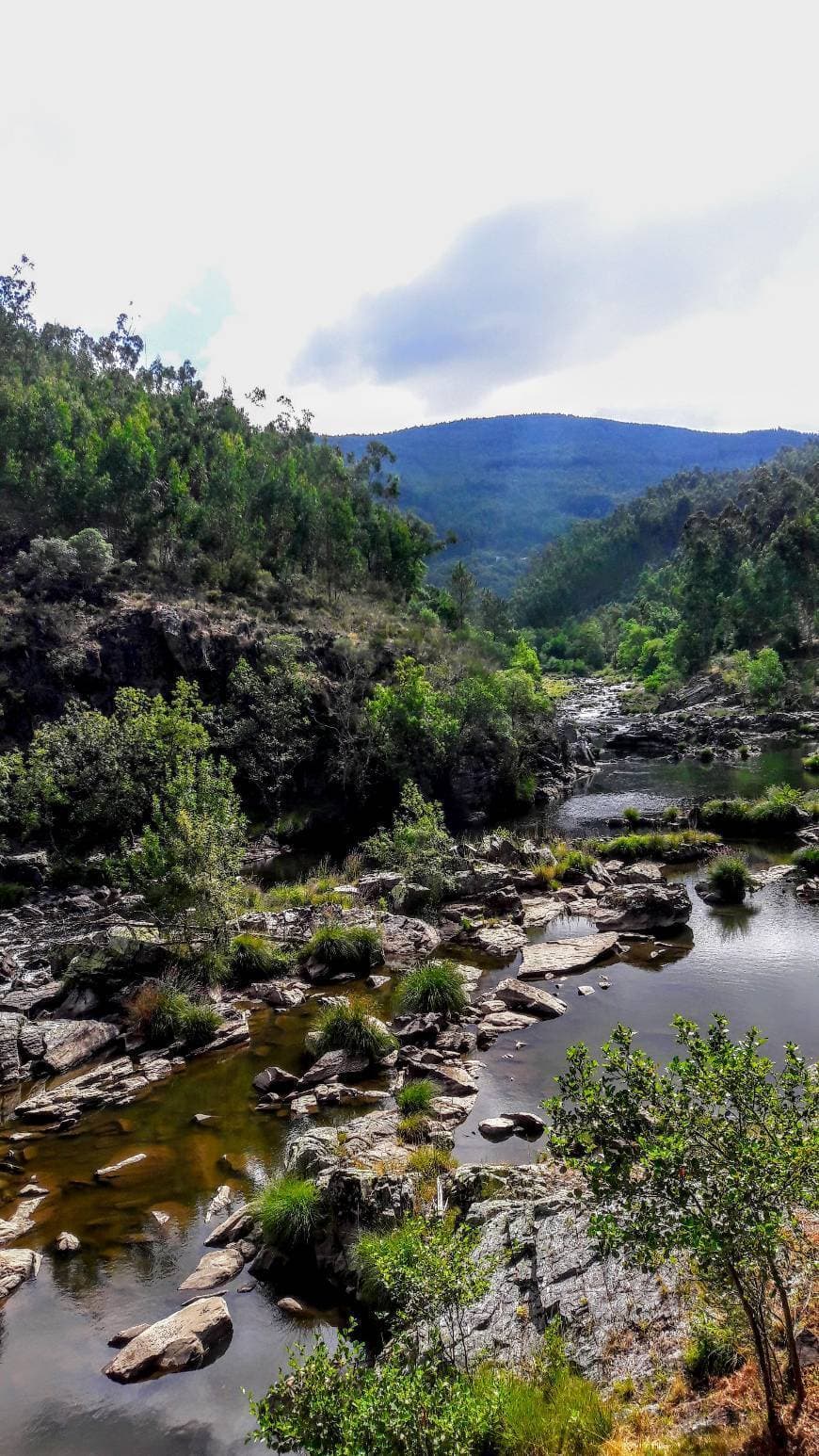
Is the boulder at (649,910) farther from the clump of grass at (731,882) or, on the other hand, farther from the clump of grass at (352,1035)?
the clump of grass at (352,1035)

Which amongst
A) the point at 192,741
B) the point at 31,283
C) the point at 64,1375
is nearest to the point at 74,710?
the point at 192,741

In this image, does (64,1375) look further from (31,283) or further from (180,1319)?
(31,283)

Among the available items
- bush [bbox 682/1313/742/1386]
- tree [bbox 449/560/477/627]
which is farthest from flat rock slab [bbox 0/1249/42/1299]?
tree [bbox 449/560/477/627]

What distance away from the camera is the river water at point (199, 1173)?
382 inches

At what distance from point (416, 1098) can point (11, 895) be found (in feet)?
87.5

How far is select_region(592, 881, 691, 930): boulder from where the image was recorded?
27047mm

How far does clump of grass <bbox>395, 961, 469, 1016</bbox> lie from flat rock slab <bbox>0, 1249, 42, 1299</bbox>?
1070 centimetres

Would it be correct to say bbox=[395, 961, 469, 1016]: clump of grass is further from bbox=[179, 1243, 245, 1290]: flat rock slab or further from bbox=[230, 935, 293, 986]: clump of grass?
bbox=[179, 1243, 245, 1290]: flat rock slab

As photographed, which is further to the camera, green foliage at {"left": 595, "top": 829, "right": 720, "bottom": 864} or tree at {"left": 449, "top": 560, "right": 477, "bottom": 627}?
tree at {"left": 449, "top": 560, "right": 477, "bottom": 627}

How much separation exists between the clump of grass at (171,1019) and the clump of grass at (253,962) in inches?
121

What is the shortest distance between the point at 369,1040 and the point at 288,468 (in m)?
74.8

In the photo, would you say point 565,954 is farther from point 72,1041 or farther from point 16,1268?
point 16,1268

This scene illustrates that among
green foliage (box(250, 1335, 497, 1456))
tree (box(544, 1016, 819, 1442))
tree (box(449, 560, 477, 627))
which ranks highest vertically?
tree (box(449, 560, 477, 627))

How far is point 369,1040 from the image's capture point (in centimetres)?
→ 1888
